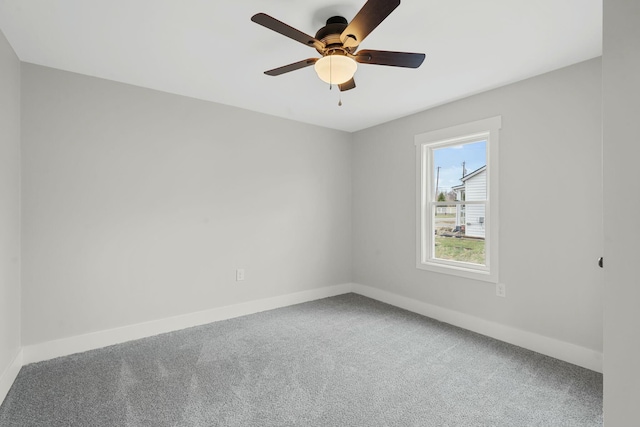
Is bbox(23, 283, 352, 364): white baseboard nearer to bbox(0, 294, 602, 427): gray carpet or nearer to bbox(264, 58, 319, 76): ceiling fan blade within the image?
bbox(0, 294, 602, 427): gray carpet

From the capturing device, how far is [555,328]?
2.61 metres

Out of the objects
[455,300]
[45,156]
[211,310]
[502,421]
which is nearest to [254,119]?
[45,156]

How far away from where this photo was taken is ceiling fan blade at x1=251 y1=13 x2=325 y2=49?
1554 millimetres

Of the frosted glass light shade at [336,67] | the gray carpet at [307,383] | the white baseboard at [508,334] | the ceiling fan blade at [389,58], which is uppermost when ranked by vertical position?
the ceiling fan blade at [389,58]

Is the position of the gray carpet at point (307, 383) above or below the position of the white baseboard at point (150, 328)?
below

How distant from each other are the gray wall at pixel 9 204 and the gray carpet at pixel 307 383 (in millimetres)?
362

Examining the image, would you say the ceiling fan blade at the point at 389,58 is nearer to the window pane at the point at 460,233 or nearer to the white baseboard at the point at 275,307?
the window pane at the point at 460,233

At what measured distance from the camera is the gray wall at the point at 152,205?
257cm

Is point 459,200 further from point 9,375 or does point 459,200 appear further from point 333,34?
point 9,375

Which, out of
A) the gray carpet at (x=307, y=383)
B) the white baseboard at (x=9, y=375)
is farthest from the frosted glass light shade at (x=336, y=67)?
the white baseboard at (x=9, y=375)

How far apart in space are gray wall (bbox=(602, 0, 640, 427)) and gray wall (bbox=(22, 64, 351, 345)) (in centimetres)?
315

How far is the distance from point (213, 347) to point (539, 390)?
248 centimetres

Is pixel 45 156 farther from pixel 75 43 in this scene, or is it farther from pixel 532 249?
pixel 532 249

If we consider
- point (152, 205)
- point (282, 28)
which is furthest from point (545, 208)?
point (152, 205)
